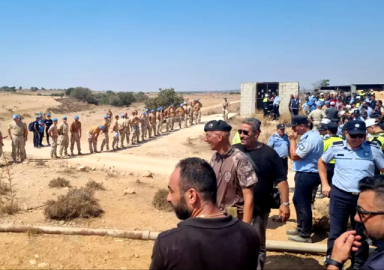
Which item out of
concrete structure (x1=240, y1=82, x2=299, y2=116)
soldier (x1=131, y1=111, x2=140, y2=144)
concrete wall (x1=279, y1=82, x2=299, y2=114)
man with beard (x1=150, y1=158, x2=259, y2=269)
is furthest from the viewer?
concrete structure (x1=240, y1=82, x2=299, y2=116)

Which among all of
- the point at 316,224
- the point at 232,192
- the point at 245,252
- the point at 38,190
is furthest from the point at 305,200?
the point at 38,190

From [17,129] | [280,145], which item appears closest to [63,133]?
A: [17,129]

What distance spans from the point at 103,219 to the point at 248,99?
59.9 ft

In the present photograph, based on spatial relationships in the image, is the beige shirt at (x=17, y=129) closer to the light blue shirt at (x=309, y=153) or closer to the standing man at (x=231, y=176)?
the light blue shirt at (x=309, y=153)

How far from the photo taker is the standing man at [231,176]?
322 cm

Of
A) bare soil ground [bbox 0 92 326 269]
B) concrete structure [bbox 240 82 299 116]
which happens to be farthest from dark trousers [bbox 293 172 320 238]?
concrete structure [bbox 240 82 299 116]

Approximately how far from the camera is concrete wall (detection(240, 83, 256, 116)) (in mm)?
23250

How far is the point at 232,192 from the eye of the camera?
10.8ft

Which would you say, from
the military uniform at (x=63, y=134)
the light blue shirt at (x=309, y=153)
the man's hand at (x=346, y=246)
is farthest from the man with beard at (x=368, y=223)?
the military uniform at (x=63, y=134)

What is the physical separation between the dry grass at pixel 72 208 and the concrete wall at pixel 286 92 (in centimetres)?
1759

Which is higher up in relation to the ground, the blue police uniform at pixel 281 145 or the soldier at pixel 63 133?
the blue police uniform at pixel 281 145

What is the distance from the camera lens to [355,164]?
12.9 feet

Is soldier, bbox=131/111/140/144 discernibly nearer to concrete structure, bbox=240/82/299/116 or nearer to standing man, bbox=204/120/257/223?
concrete structure, bbox=240/82/299/116

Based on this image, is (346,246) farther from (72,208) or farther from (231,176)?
(72,208)
